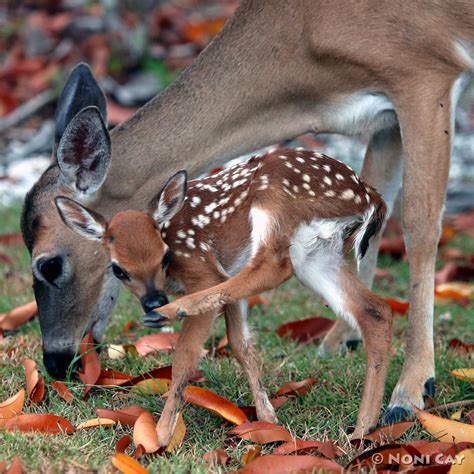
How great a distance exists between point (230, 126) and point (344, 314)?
1.62 m

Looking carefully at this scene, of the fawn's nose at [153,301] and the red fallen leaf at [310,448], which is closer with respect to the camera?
the red fallen leaf at [310,448]

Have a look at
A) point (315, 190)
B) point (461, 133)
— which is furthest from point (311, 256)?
point (461, 133)

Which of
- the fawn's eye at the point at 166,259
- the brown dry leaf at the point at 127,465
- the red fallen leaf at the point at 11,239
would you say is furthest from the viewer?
the red fallen leaf at the point at 11,239

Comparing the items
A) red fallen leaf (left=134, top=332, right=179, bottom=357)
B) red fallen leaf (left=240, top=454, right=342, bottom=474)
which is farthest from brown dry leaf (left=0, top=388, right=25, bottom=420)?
red fallen leaf (left=240, top=454, right=342, bottom=474)

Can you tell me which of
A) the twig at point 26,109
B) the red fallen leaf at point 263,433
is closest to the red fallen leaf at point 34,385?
the red fallen leaf at point 263,433

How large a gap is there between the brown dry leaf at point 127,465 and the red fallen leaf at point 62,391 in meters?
0.97

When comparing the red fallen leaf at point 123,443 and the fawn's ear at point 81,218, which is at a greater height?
the fawn's ear at point 81,218

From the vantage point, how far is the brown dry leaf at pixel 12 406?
13.8ft

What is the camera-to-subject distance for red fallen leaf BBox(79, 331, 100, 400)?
15.1 feet

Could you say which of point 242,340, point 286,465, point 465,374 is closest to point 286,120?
point 242,340

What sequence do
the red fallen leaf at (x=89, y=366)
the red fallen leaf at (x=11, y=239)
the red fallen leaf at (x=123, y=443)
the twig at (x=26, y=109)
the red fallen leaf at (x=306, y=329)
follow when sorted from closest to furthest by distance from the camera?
the red fallen leaf at (x=123, y=443) → the red fallen leaf at (x=89, y=366) → the red fallen leaf at (x=306, y=329) → the red fallen leaf at (x=11, y=239) → the twig at (x=26, y=109)

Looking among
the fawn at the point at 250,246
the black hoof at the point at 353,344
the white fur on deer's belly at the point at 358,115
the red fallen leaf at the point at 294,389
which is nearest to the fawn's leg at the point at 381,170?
the black hoof at the point at 353,344

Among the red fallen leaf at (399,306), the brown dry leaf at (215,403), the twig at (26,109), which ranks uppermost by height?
the brown dry leaf at (215,403)

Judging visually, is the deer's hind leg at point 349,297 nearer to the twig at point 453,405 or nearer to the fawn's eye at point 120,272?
the twig at point 453,405
